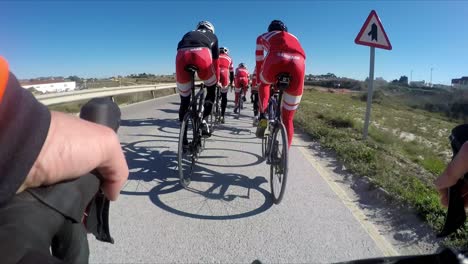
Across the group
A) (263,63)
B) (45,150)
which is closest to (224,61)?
(263,63)

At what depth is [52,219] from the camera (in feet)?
3.66

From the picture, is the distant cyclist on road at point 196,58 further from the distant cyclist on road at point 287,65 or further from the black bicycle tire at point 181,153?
the distant cyclist on road at point 287,65

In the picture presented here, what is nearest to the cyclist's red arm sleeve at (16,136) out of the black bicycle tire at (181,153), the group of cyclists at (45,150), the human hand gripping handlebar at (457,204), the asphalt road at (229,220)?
the group of cyclists at (45,150)

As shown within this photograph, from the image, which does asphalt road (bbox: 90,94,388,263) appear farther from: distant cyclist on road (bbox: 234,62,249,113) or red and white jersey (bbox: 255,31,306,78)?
distant cyclist on road (bbox: 234,62,249,113)

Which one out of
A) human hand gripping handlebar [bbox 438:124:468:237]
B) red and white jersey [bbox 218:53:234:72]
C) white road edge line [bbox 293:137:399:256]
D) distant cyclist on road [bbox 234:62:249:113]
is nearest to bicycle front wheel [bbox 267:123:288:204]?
white road edge line [bbox 293:137:399:256]

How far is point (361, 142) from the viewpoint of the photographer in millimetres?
7613

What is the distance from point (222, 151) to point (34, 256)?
5.86m

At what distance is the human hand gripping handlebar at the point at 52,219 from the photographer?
0.92 metres

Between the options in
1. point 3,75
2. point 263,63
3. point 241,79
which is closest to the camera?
point 3,75

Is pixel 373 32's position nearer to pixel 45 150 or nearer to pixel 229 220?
pixel 229 220

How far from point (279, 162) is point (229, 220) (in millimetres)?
1134

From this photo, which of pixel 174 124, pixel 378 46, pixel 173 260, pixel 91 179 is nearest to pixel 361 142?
pixel 378 46

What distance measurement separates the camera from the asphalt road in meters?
3.05

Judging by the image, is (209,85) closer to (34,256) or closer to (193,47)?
(193,47)
